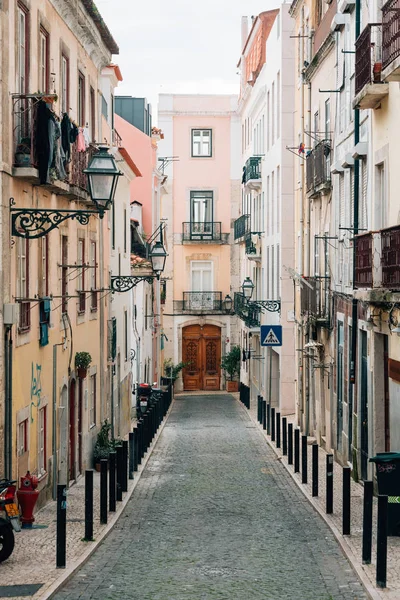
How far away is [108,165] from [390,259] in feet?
13.8

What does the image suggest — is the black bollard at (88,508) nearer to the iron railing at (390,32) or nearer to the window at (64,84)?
the iron railing at (390,32)

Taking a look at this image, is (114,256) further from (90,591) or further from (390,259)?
(90,591)

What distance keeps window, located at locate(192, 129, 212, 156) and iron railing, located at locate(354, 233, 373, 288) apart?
38.2 metres

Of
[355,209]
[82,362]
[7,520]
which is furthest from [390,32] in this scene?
[82,362]

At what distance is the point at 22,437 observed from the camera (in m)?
15.4

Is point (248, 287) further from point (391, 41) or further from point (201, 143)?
point (391, 41)

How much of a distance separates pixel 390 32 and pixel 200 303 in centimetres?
3906

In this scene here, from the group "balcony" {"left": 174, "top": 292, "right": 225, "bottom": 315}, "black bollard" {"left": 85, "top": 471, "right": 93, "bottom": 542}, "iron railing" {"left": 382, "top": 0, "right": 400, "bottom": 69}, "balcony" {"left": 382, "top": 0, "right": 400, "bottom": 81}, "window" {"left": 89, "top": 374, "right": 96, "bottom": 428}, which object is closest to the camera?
"black bollard" {"left": 85, "top": 471, "right": 93, "bottom": 542}

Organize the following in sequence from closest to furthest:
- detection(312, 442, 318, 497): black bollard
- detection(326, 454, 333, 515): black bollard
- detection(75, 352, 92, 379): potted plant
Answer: detection(326, 454, 333, 515): black bollard < detection(312, 442, 318, 497): black bollard < detection(75, 352, 92, 379): potted plant

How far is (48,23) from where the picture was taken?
17281mm

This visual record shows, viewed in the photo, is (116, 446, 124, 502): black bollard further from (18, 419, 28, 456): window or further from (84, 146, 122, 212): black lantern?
(84, 146, 122, 212): black lantern

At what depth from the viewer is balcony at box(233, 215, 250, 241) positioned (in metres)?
47.3

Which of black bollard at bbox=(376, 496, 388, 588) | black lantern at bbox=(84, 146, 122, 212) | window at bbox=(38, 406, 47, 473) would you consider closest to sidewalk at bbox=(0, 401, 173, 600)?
window at bbox=(38, 406, 47, 473)

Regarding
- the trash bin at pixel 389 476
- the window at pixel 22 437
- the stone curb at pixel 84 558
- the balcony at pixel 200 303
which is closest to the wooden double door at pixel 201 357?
the balcony at pixel 200 303
